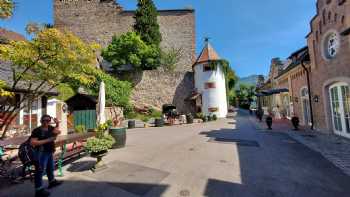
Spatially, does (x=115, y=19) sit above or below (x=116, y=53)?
above

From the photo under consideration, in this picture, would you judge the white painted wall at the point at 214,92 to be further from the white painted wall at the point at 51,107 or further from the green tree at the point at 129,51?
the white painted wall at the point at 51,107

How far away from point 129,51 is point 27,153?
70.0ft

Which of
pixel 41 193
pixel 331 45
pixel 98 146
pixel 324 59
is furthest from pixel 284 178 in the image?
pixel 331 45

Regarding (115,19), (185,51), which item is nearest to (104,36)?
(115,19)

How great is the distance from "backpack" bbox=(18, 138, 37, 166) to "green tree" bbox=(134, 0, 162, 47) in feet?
77.5

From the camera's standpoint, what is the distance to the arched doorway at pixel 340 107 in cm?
771

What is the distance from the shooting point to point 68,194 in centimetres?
349

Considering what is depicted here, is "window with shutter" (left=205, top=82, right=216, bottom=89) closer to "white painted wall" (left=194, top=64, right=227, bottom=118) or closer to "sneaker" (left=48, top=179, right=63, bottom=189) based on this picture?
"white painted wall" (left=194, top=64, right=227, bottom=118)

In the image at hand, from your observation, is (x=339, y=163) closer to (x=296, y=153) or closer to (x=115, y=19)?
(x=296, y=153)

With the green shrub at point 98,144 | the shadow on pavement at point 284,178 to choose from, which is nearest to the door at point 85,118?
the green shrub at point 98,144

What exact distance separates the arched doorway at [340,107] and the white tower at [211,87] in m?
13.3

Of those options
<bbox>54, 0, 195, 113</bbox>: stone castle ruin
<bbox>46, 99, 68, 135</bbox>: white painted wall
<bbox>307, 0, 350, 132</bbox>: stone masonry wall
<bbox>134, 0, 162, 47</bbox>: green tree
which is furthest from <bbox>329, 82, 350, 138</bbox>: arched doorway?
<bbox>54, 0, 195, 113</bbox>: stone castle ruin

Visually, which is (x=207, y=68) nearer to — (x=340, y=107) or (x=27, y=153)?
(x=340, y=107)

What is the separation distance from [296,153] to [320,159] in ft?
2.44
